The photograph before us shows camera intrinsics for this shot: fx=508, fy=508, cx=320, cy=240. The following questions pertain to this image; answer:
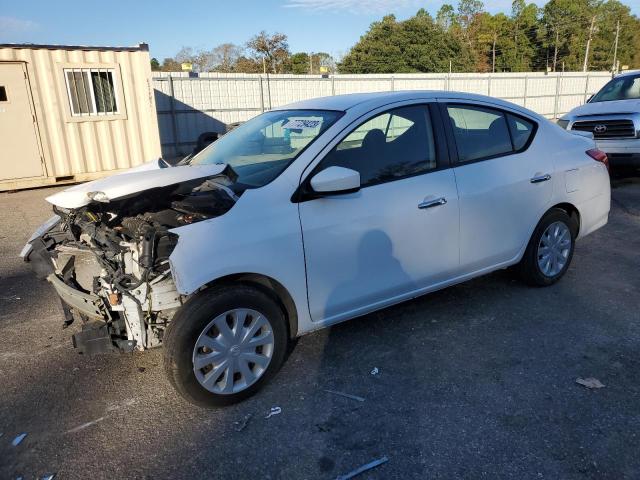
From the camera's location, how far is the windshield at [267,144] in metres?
3.30

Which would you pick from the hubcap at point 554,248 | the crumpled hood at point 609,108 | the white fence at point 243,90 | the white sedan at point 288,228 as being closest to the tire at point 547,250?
the hubcap at point 554,248

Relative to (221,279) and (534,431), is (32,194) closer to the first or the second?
(221,279)

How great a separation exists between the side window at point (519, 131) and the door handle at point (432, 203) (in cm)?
104

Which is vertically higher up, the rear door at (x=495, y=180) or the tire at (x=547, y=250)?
the rear door at (x=495, y=180)

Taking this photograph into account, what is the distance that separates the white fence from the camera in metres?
15.9

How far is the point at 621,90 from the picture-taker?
9.91 meters

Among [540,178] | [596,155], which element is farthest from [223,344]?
[596,155]

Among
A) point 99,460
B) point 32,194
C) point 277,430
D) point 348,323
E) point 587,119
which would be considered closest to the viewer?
point 99,460

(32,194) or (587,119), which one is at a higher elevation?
(587,119)

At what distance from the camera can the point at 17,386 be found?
10.9 ft

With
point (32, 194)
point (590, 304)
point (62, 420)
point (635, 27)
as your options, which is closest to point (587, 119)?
point (590, 304)

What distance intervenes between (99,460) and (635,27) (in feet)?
336

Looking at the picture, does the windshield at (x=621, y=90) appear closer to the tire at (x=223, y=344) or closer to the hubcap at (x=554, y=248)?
the hubcap at (x=554, y=248)

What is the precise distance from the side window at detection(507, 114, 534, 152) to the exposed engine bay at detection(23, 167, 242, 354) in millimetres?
2343
